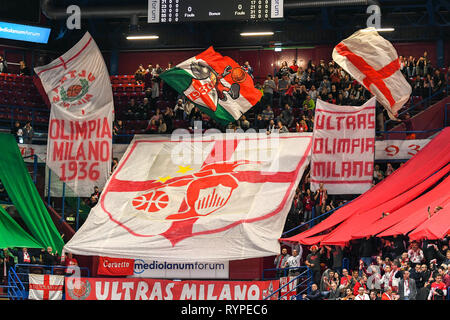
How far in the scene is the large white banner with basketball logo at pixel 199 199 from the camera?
2172cm

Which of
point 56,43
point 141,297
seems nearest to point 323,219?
point 141,297

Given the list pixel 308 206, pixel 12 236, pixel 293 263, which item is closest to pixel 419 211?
pixel 293 263

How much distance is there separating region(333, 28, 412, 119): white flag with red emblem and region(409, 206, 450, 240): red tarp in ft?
16.6

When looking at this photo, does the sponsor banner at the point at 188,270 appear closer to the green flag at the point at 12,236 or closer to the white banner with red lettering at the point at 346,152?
the green flag at the point at 12,236

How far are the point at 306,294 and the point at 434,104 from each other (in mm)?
8899

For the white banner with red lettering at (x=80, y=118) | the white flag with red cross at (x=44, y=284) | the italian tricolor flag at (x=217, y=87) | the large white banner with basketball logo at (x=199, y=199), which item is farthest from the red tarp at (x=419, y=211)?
the white banner with red lettering at (x=80, y=118)

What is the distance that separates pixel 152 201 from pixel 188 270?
97.5 inches

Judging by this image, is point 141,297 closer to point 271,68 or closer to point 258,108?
point 258,108

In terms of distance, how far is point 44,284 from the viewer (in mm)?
22891

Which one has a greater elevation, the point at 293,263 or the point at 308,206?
the point at 308,206

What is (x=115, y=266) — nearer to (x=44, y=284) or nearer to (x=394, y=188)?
(x=44, y=284)

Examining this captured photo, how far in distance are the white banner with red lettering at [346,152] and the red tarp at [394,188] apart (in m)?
0.65

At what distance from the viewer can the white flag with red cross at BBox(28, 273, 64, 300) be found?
22.9 metres

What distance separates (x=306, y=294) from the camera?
21234 millimetres
